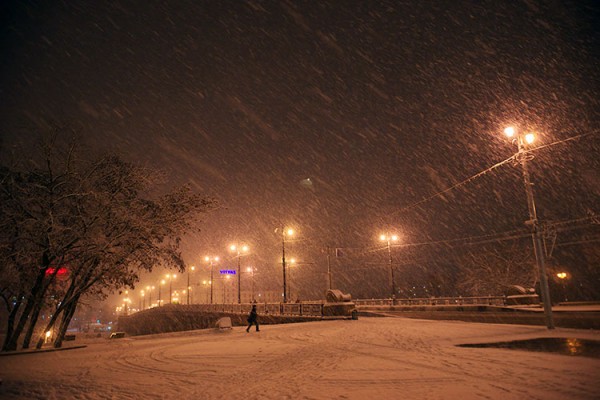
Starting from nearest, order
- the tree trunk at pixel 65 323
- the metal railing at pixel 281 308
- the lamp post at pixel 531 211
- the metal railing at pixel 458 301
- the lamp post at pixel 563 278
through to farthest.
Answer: the lamp post at pixel 531 211 < the tree trunk at pixel 65 323 < the metal railing at pixel 281 308 < the metal railing at pixel 458 301 < the lamp post at pixel 563 278

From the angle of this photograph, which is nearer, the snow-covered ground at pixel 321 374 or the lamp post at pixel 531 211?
the snow-covered ground at pixel 321 374

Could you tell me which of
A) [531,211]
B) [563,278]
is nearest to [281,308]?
[531,211]

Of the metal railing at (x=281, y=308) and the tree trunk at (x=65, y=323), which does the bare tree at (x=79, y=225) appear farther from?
the metal railing at (x=281, y=308)

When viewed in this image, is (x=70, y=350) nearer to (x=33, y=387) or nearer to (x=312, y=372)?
(x=33, y=387)

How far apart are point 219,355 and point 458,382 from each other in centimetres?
687

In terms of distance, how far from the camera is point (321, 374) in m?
7.69

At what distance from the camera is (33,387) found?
7.82 m

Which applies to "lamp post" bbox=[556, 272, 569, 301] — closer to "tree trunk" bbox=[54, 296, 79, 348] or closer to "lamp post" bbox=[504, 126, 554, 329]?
"lamp post" bbox=[504, 126, 554, 329]

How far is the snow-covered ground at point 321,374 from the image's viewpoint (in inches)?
241

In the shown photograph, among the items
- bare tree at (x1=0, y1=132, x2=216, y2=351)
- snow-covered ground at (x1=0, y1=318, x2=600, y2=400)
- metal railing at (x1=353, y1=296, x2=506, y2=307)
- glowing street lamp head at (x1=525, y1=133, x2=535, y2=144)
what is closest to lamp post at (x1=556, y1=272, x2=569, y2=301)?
metal railing at (x1=353, y1=296, x2=506, y2=307)

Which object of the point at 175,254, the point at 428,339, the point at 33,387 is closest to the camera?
the point at 33,387

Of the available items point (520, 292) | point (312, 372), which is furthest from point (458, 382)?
point (520, 292)

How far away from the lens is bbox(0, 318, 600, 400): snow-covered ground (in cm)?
613

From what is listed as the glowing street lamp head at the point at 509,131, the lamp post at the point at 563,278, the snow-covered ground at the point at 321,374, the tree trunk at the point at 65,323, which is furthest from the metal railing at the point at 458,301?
the tree trunk at the point at 65,323
